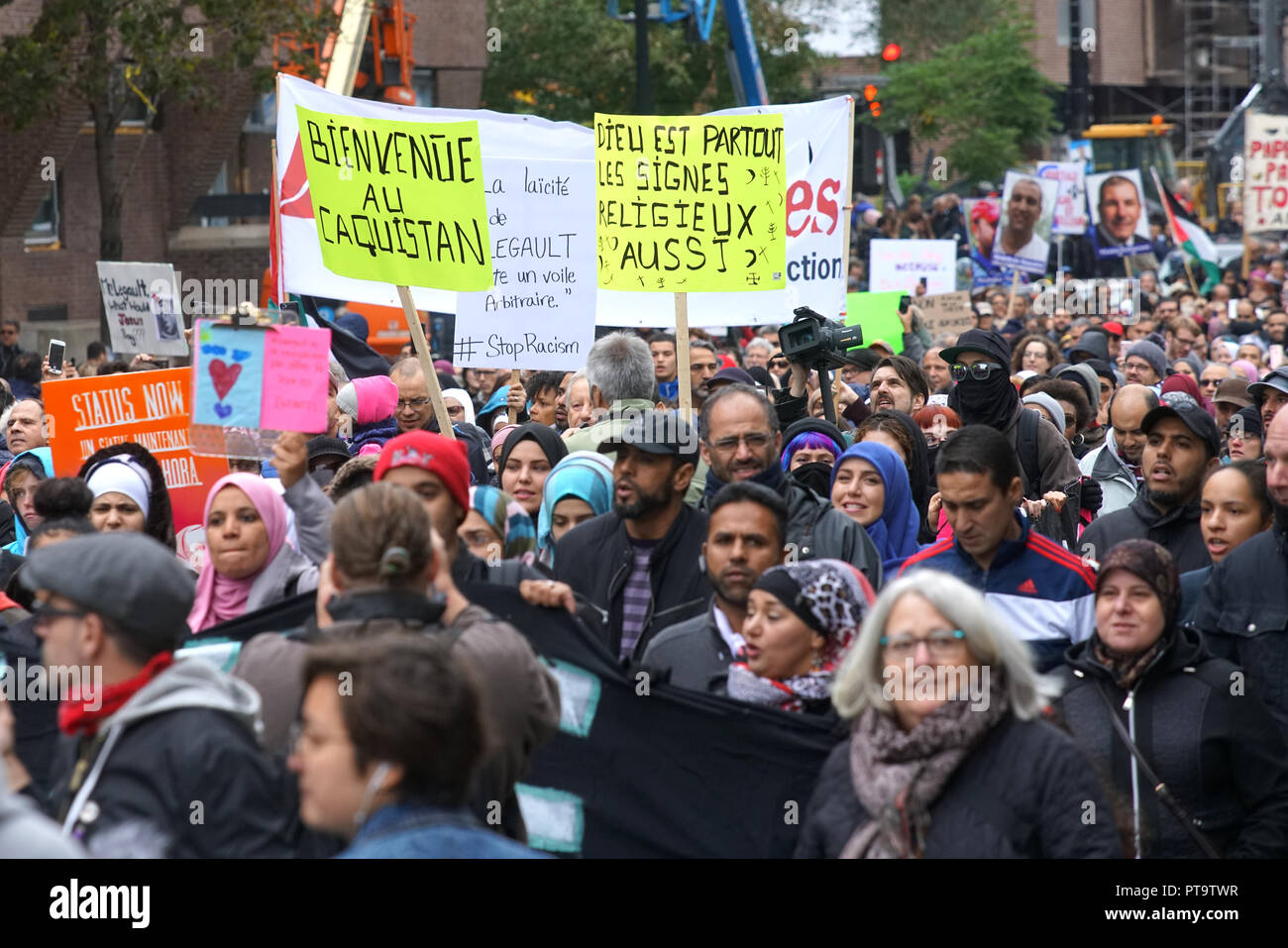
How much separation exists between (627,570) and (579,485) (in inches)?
26.5

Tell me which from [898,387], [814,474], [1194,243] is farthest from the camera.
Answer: [1194,243]

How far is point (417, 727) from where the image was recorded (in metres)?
2.72

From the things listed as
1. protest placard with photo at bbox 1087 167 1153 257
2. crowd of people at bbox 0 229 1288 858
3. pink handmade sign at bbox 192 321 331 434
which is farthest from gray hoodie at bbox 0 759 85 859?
protest placard with photo at bbox 1087 167 1153 257

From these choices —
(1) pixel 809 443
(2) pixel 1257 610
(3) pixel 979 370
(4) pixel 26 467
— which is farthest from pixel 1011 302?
(2) pixel 1257 610

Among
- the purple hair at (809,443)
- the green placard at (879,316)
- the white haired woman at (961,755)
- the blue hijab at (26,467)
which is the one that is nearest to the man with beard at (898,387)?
the purple hair at (809,443)

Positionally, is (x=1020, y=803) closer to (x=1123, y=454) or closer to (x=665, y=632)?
(x=665, y=632)

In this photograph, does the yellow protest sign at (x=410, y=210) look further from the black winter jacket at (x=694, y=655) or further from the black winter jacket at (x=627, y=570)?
the black winter jacket at (x=694, y=655)

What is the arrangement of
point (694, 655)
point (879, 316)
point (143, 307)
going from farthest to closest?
point (879, 316), point (143, 307), point (694, 655)

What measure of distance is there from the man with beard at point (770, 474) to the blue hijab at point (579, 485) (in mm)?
346

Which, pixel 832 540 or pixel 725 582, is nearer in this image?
pixel 725 582

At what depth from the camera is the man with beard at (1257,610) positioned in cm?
470

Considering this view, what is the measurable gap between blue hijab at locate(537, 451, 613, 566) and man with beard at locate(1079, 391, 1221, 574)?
5.55ft

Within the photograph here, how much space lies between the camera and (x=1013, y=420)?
762 cm
